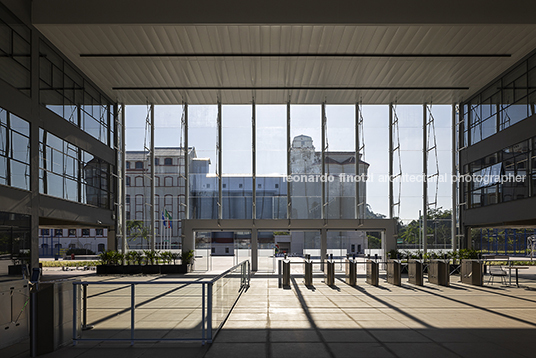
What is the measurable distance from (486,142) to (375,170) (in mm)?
5667

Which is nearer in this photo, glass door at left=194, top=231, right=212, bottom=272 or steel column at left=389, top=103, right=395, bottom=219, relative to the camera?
glass door at left=194, top=231, right=212, bottom=272

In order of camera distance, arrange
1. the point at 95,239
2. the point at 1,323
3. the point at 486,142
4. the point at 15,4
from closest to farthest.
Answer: the point at 1,323 → the point at 15,4 → the point at 486,142 → the point at 95,239

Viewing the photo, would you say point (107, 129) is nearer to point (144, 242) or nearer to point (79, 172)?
point (79, 172)

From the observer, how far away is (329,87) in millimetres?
23109

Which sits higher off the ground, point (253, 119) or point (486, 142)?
point (253, 119)

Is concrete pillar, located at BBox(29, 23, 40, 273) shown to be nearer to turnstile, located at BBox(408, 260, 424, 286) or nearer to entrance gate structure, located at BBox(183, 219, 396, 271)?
entrance gate structure, located at BBox(183, 219, 396, 271)

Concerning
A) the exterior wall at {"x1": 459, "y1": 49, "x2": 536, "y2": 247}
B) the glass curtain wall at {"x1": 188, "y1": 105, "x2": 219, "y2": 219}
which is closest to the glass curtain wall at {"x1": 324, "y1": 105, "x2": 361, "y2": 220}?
the exterior wall at {"x1": 459, "y1": 49, "x2": 536, "y2": 247}

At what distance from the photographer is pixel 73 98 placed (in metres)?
20.0

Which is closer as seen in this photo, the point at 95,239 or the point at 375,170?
the point at 375,170

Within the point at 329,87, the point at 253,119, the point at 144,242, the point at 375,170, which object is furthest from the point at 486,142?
the point at 144,242

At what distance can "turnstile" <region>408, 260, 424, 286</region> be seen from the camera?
57.1ft

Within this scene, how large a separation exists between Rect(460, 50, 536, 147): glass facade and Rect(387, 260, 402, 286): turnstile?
824cm

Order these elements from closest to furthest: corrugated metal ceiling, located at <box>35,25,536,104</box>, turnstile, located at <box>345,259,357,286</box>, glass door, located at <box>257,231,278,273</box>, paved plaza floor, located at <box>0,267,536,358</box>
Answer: paved plaza floor, located at <box>0,267,536,358</box>
corrugated metal ceiling, located at <box>35,25,536,104</box>
turnstile, located at <box>345,259,357,286</box>
glass door, located at <box>257,231,278,273</box>

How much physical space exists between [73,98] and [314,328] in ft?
51.1
